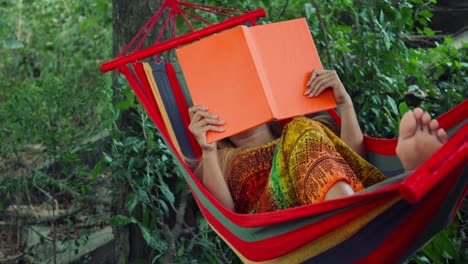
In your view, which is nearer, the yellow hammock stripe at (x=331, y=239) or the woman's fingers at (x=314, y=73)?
the yellow hammock stripe at (x=331, y=239)

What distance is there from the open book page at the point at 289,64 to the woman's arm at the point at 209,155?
20 centimetres

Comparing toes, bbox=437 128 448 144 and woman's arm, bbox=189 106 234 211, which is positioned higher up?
woman's arm, bbox=189 106 234 211

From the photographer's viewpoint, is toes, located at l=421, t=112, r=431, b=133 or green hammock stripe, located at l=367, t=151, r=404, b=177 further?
green hammock stripe, located at l=367, t=151, r=404, b=177

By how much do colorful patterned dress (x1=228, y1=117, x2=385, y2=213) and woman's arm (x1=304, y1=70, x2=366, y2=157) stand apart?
12 centimetres

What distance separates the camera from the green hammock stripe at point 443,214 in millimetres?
1670

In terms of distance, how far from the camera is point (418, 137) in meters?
1.81

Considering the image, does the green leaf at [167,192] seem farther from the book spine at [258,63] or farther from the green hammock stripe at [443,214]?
the green hammock stripe at [443,214]

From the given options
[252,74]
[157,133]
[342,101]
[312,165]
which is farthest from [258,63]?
[157,133]

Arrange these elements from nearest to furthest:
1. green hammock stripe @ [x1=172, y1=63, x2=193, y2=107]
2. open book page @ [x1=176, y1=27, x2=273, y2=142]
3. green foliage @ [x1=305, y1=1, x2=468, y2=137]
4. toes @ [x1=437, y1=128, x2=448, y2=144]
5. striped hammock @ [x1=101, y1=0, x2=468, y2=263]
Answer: striped hammock @ [x1=101, y1=0, x2=468, y2=263], toes @ [x1=437, y1=128, x2=448, y2=144], open book page @ [x1=176, y1=27, x2=273, y2=142], green hammock stripe @ [x1=172, y1=63, x2=193, y2=107], green foliage @ [x1=305, y1=1, x2=468, y2=137]

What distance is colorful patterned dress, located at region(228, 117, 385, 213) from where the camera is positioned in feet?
6.37

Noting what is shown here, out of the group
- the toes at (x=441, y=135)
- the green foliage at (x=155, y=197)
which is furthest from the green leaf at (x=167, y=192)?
the toes at (x=441, y=135)

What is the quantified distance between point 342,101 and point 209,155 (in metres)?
0.44

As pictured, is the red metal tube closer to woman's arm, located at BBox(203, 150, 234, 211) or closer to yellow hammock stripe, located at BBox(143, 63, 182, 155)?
yellow hammock stripe, located at BBox(143, 63, 182, 155)

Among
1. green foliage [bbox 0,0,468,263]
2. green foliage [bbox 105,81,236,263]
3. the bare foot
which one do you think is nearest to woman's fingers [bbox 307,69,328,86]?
the bare foot
